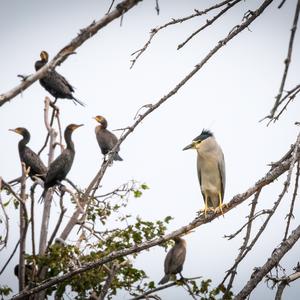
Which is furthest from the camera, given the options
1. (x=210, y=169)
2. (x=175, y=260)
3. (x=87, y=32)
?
(x=175, y=260)

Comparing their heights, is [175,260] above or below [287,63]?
above

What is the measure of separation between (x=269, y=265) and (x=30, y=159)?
564 cm

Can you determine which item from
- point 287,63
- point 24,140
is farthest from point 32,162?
point 287,63

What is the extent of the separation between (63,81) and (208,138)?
127 inches

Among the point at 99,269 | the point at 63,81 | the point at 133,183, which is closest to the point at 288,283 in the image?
the point at 99,269

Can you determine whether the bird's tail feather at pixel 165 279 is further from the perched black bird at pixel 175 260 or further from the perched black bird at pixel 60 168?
the perched black bird at pixel 60 168

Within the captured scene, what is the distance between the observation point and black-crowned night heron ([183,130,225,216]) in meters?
6.52

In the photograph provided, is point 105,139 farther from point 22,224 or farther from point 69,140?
point 22,224

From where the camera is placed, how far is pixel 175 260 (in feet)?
24.1

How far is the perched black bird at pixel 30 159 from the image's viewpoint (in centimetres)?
809

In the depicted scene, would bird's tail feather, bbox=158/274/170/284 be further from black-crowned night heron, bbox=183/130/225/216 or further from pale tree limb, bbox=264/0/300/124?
pale tree limb, bbox=264/0/300/124

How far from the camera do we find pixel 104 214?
645 centimetres

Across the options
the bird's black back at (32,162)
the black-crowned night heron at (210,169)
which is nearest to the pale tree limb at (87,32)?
the black-crowned night heron at (210,169)

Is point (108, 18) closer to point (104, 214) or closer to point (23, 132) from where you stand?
point (104, 214)
